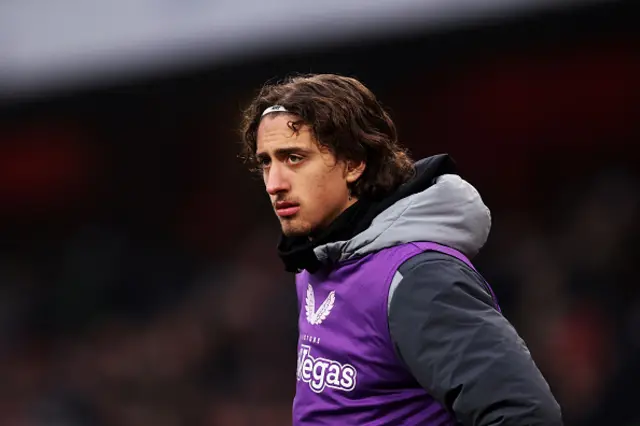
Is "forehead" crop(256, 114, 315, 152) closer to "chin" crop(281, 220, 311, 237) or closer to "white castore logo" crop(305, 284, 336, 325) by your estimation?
"chin" crop(281, 220, 311, 237)

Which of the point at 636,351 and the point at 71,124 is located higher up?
the point at 71,124

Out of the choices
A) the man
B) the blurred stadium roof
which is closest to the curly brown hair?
the man

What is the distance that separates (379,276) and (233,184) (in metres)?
4.94

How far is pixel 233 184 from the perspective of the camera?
6.73 meters

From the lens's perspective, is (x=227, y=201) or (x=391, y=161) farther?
(x=227, y=201)

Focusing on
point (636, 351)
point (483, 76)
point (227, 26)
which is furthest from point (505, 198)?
point (227, 26)

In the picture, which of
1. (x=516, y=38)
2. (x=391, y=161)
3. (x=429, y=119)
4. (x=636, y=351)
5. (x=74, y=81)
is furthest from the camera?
(x=74, y=81)

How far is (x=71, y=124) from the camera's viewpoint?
738cm

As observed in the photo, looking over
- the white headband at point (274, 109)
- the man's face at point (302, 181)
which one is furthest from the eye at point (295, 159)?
the white headband at point (274, 109)

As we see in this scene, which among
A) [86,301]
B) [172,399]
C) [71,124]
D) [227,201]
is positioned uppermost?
[71,124]

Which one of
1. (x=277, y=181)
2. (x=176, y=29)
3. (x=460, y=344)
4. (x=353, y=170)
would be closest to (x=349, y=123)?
(x=353, y=170)

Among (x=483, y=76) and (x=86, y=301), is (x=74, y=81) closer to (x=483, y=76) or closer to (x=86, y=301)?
(x=86, y=301)

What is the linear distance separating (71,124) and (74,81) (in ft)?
3.25

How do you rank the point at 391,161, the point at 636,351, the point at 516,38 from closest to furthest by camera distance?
the point at 391,161 < the point at 636,351 < the point at 516,38
